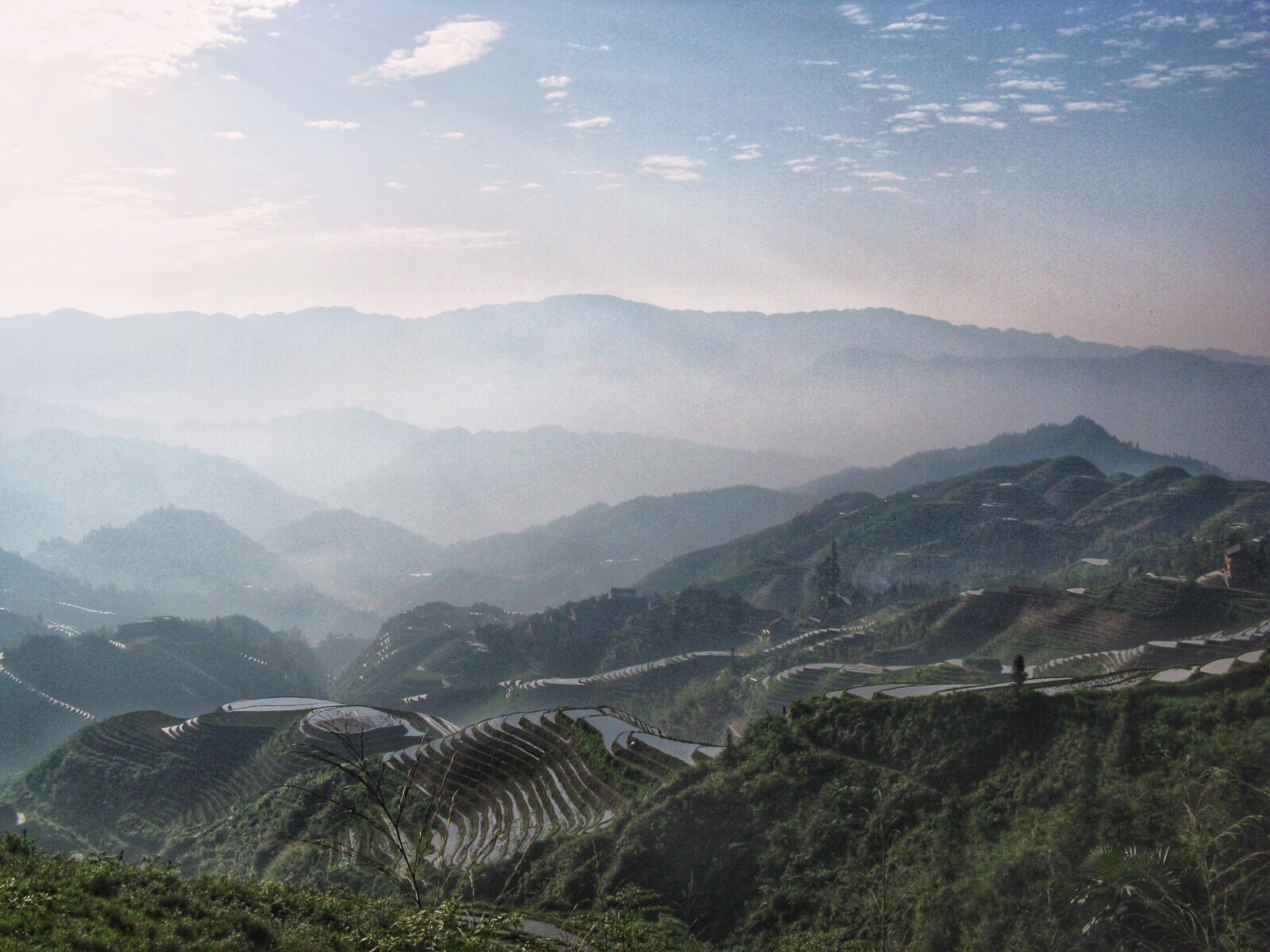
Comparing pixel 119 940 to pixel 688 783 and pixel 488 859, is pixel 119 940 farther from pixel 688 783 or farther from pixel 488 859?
pixel 688 783

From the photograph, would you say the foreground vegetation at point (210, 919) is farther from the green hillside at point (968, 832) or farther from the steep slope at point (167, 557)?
the steep slope at point (167, 557)

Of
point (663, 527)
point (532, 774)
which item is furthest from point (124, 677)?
point (663, 527)

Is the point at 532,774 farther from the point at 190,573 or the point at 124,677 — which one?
the point at 190,573

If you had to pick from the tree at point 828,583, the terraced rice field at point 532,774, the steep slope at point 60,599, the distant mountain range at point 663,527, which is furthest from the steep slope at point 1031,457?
the steep slope at point 60,599

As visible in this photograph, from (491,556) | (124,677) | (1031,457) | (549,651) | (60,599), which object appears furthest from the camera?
(491,556)

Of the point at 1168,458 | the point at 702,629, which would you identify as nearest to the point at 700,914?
the point at 702,629

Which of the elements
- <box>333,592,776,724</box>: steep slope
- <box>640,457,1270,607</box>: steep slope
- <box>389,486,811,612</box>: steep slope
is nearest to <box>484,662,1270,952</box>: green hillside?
<box>333,592,776,724</box>: steep slope

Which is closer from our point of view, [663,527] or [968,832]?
[968,832]

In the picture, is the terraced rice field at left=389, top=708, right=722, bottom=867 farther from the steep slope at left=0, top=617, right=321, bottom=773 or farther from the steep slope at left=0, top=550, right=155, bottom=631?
the steep slope at left=0, top=550, right=155, bottom=631
